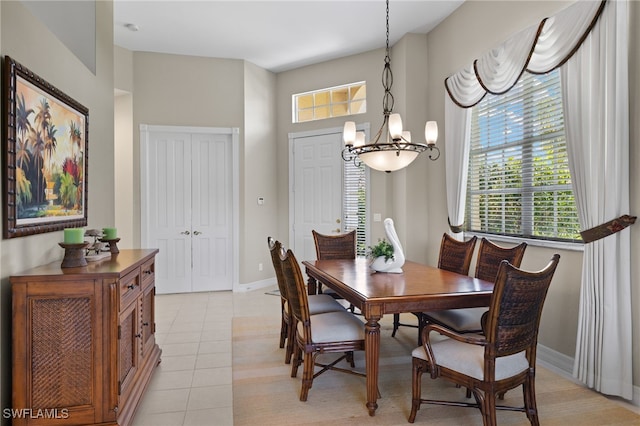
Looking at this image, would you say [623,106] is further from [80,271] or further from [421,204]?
[80,271]

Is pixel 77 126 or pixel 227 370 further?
pixel 227 370

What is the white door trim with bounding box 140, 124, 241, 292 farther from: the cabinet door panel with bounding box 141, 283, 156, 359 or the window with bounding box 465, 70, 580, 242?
the window with bounding box 465, 70, 580, 242

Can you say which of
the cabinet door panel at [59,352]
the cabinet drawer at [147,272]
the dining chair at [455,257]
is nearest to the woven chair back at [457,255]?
the dining chair at [455,257]

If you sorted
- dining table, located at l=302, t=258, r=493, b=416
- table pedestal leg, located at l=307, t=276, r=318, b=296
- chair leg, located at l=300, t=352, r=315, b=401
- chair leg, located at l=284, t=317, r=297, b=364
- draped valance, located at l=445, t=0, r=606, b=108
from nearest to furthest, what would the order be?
dining table, located at l=302, t=258, r=493, b=416 → chair leg, located at l=300, t=352, r=315, b=401 → draped valance, located at l=445, t=0, r=606, b=108 → chair leg, located at l=284, t=317, r=297, b=364 → table pedestal leg, located at l=307, t=276, r=318, b=296

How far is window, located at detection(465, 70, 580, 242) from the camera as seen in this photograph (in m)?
3.09

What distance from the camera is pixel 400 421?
2311 mm

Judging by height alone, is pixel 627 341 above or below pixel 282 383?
above

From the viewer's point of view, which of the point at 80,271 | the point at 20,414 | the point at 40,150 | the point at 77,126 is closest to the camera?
the point at 20,414

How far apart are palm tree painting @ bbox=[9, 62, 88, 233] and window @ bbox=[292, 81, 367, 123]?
11.6 ft

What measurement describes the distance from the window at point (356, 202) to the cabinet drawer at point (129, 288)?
341cm

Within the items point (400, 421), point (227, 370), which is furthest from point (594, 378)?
point (227, 370)

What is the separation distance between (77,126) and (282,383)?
2332 mm

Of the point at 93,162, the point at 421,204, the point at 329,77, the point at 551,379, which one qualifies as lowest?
the point at 551,379

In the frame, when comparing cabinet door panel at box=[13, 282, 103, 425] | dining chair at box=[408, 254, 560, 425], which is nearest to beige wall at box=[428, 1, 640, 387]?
dining chair at box=[408, 254, 560, 425]
